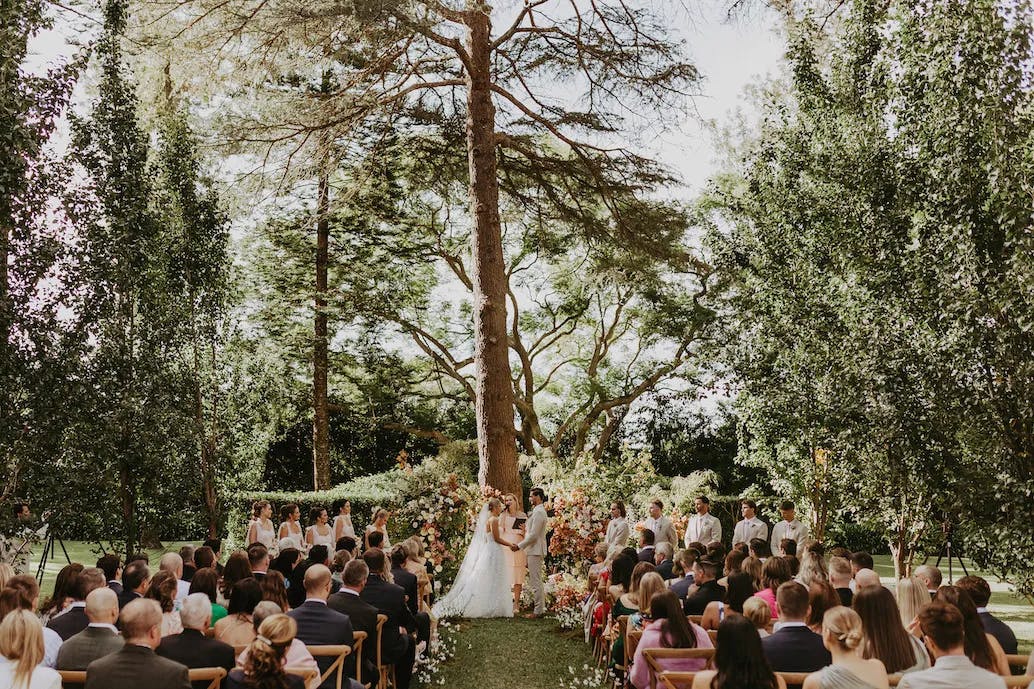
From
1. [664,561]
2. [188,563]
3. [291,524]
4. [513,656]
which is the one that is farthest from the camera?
[291,524]

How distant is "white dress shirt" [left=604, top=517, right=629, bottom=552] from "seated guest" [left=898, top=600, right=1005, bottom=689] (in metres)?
6.75

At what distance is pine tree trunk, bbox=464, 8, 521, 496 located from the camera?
13773mm

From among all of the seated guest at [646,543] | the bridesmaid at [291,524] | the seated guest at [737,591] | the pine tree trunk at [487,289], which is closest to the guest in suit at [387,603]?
the seated guest at [737,591]

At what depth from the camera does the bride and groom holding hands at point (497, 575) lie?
11.3 metres

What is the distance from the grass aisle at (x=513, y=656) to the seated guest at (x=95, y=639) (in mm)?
3720

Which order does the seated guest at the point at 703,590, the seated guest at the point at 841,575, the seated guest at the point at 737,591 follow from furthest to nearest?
the seated guest at the point at 841,575 → the seated guest at the point at 703,590 → the seated guest at the point at 737,591

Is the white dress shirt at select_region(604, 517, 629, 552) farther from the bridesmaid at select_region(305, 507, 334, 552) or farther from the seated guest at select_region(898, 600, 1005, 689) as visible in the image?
the seated guest at select_region(898, 600, 1005, 689)

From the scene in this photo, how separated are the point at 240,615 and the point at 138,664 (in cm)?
109

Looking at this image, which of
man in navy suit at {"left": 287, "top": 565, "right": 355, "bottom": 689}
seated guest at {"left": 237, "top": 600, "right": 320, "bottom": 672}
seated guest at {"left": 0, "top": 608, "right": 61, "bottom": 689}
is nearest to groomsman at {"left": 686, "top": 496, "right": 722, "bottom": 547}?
man in navy suit at {"left": 287, "top": 565, "right": 355, "bottom": 689}

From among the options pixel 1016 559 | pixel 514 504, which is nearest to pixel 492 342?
pixel 514 504

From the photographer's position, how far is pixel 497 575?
37.4ft

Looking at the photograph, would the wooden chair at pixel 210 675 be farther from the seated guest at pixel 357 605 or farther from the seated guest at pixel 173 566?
the seated guest at pixel 173 566

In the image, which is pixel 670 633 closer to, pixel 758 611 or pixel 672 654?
pixel 672 654

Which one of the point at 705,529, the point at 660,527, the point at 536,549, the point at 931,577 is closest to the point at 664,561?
the point at 660,527
